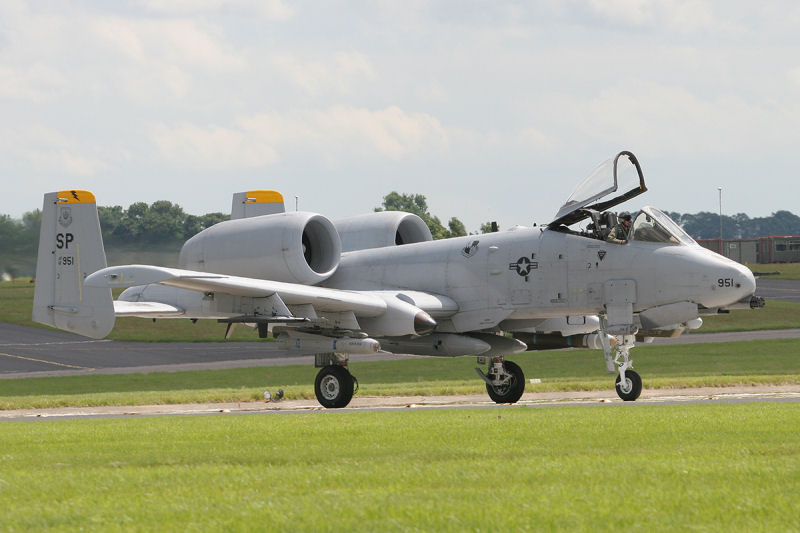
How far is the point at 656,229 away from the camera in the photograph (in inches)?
785

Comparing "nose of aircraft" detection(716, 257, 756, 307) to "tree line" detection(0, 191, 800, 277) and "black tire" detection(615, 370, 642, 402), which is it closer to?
"black tire" detection(615, 370, 642, 402)

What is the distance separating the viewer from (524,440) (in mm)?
10477

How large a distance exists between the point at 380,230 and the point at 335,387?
5245mm

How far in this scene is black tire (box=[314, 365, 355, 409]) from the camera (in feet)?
67.8

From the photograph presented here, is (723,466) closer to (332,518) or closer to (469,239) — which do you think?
(332,518)

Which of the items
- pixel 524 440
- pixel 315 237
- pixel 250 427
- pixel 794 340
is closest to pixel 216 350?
pixel 794 340

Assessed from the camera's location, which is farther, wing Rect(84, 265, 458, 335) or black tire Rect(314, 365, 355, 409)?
black tire Rect(314, 365, 355, 409)

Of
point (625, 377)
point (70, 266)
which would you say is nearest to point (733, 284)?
point (625, 377)

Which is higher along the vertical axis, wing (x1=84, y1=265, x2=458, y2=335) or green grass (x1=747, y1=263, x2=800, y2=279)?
green grass (x1=747, y1=263, x2=800, y2=279)

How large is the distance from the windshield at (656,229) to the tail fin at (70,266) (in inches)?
405

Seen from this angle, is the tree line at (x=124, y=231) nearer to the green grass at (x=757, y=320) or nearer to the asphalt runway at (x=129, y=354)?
the asphalt runway at (x=129, y=354)

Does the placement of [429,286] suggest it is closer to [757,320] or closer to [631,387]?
[631,387]

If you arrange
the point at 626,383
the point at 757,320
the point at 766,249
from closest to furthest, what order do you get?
the point at 626,383 < the point at 757,320 < the point at 766,249

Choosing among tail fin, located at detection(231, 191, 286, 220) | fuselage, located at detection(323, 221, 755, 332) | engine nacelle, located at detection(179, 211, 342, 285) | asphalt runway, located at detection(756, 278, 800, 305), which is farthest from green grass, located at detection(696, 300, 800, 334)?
engine nacelle, located at detection(179, 211, 342, 285)
